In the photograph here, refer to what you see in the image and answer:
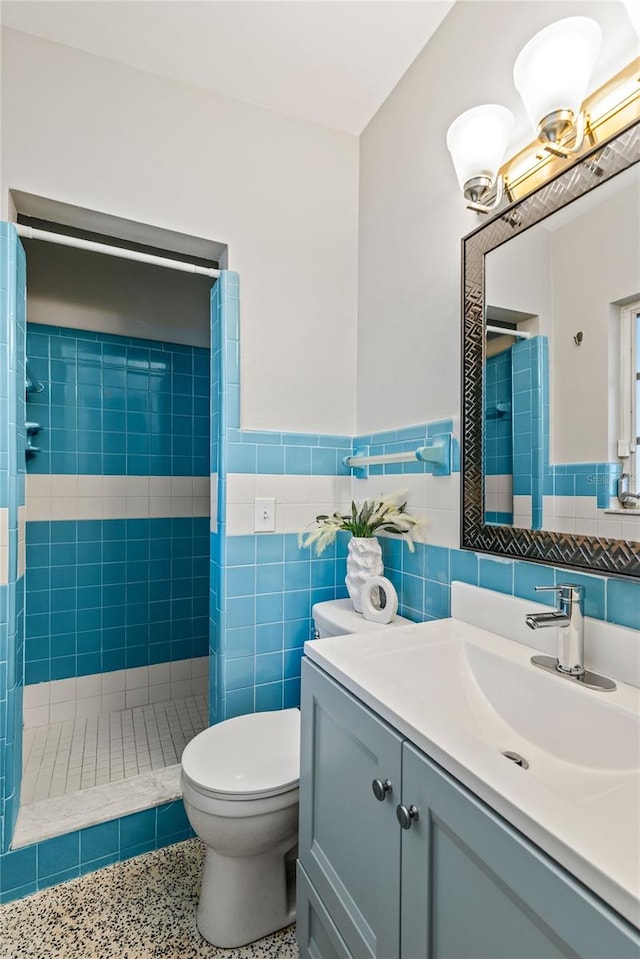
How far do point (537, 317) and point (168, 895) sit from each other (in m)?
1.89

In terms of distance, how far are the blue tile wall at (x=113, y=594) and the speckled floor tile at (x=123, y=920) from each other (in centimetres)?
112

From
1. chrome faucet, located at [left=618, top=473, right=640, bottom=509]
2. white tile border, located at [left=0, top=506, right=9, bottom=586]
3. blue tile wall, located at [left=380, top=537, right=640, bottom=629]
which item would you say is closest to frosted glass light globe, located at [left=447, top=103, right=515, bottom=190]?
chrome faucet, located at [left=618, top=473, right=640, bottom=509]

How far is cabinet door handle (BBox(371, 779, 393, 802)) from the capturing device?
2.51ft

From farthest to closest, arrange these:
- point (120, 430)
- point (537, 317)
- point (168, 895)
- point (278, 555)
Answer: point (120, 430)
point (278, 555)
point (168, 895)
point (537, 317)

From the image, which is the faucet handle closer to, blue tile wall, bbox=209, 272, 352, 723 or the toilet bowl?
the toilet bowl

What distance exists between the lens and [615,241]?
0.90 metres

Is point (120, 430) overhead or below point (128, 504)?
overhead

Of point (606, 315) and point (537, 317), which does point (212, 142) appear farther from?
point (606, 315)

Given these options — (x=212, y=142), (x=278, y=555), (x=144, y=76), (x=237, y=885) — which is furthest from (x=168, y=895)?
(x=144, y=76)

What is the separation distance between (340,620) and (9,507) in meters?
1.06

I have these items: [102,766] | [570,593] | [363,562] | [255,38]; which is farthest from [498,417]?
[102,766]

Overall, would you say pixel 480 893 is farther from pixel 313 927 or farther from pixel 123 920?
pixel 123 920

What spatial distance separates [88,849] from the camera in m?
1.45

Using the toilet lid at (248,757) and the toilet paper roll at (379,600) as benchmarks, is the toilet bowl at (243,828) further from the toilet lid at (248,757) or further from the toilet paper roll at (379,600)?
the toilet paper roll at (379,600)
